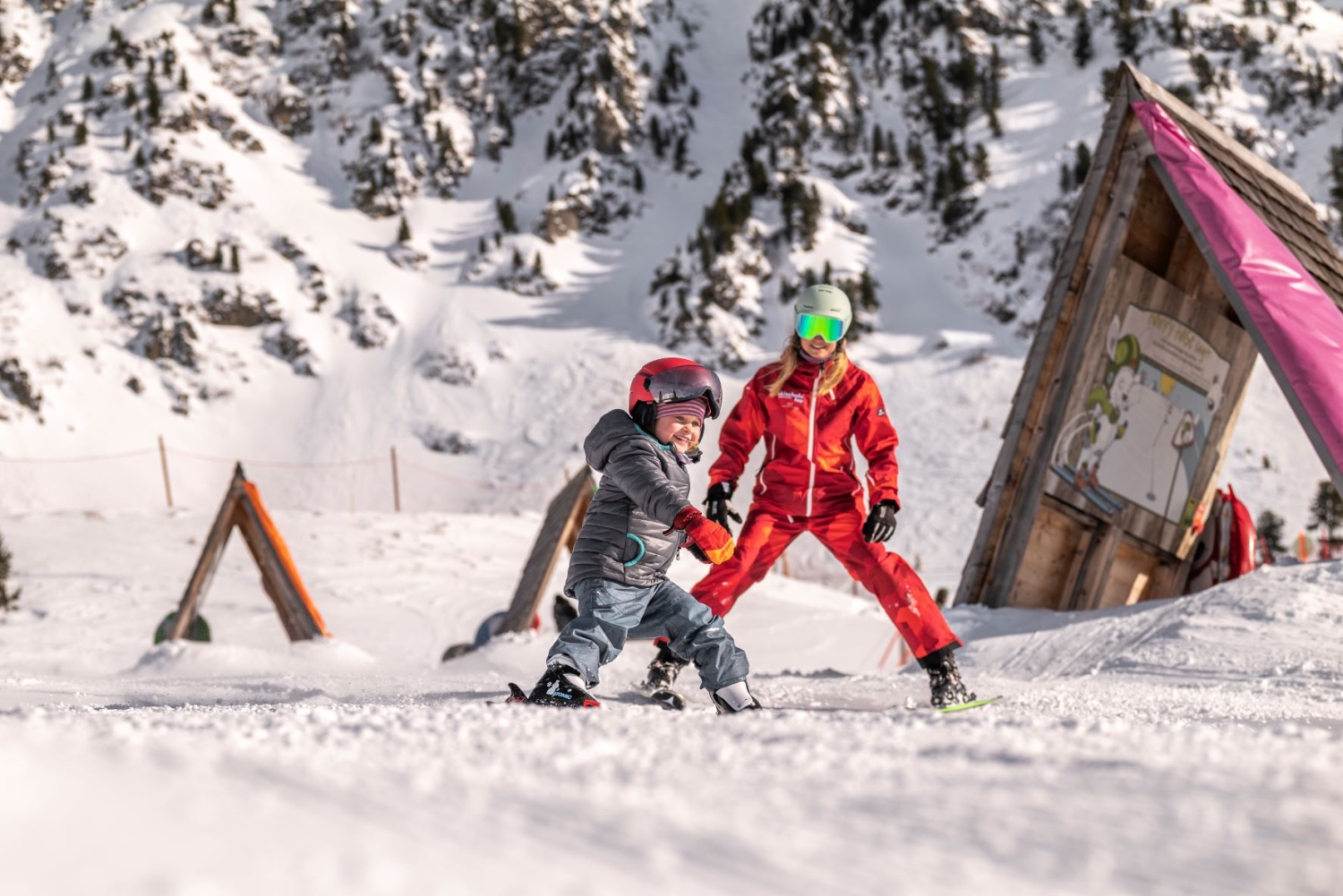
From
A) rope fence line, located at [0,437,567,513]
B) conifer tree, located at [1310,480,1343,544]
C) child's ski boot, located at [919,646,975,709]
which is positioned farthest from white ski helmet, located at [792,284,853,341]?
rope fence line, located at [0,437,567,513]

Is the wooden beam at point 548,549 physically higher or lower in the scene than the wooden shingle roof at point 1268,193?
lower

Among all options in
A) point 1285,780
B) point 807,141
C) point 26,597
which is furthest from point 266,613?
point 807,141

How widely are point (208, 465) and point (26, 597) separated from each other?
23.2 m

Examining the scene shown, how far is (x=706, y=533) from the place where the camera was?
299 centimetres

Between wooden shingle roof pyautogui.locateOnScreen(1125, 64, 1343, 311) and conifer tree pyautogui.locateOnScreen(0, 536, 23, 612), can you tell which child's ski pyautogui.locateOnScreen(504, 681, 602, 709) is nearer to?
wooden shingle roof pyautogui.locateOnScreen(1125, 64, 1343, 311)

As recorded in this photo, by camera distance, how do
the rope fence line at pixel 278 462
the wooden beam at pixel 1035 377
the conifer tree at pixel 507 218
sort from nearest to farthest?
the wooden beam at pixel 1035 377 < the rope fence line at pixel 278 462 < the conifer tree at pixel 507 218

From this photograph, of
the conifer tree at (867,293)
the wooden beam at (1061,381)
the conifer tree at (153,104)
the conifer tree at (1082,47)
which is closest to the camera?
the wooden beam at (1061,381)

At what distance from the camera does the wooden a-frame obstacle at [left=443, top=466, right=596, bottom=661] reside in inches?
276

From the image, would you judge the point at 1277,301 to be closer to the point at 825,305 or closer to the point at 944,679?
the point at 825,305

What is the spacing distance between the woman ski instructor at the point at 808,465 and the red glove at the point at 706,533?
2.64ft

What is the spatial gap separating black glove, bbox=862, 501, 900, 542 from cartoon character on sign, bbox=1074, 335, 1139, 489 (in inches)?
130

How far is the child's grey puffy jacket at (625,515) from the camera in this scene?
124 inches

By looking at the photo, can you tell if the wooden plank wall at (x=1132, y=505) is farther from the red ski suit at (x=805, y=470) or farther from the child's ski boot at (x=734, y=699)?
the child's ski boot at (x=734, y=699)

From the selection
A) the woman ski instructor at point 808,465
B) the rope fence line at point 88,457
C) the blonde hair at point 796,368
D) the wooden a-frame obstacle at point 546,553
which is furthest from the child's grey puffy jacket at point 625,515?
the rope fence line at point 88,457
